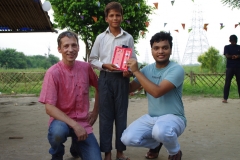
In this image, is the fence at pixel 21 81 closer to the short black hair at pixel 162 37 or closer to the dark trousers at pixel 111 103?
the dark trousers at pixel 111 103

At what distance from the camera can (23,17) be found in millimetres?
5918

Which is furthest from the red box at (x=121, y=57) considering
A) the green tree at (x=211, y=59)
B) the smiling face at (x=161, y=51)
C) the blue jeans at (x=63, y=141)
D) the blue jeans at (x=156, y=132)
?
the green tree at (x=211, y=59)

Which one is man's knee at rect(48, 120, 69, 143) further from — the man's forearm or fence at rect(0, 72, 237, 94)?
fence at rect(0, 72, 237, 94)

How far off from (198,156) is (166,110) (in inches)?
27.5

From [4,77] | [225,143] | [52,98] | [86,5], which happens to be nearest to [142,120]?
[52,98]

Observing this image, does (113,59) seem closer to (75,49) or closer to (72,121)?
(75,49)

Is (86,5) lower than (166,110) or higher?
higher

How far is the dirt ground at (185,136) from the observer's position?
299cm

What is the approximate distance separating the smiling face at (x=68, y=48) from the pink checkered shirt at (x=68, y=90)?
91mm

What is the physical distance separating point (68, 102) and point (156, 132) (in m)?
0.78

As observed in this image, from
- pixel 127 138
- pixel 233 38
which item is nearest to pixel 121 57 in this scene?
pixel 127 138

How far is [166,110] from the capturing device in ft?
8.59

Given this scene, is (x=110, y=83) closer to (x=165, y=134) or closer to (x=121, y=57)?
(x=121, y=57)

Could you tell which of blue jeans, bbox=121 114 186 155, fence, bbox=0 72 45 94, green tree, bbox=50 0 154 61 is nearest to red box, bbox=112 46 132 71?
blue jeans, bbox=121 114 186 155
